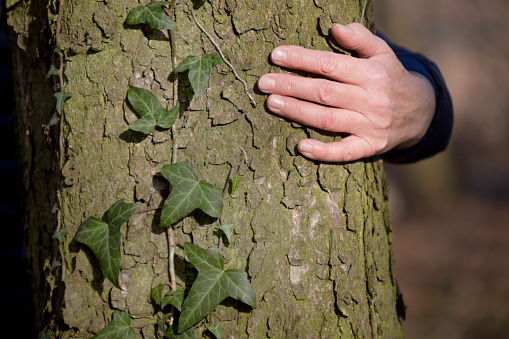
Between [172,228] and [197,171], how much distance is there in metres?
0.19

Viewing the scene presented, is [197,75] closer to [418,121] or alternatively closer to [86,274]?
[86,274]

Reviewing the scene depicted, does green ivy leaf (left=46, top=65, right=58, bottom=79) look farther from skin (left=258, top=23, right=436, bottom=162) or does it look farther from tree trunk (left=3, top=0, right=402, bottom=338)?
skin (left=258, top=23, right=436, bottom=162)

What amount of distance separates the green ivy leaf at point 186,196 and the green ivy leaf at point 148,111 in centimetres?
13

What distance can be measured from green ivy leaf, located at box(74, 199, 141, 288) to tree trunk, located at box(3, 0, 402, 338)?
0.04 metres

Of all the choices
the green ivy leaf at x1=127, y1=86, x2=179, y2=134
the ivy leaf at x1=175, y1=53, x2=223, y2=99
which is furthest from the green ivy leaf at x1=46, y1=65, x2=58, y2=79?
the ivy leaf at x1=175, y1=53, x2=223, y2=99

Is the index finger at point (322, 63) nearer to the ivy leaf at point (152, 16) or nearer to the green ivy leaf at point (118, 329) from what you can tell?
the ivy leaf at point (152, 16)

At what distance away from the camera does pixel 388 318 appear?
4.48ft

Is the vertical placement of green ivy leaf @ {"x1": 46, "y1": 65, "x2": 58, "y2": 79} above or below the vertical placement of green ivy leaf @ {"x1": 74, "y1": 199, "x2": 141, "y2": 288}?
above

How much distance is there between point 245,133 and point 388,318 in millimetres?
849

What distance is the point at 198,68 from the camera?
109 cm

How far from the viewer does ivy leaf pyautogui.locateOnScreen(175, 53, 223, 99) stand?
42.3 inches

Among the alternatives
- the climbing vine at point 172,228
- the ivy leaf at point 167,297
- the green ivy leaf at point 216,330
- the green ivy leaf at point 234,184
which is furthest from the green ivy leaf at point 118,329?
the green ivy leaf at point 234,184

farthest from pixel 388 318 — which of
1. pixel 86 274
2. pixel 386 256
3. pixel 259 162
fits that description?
pixel 86 274

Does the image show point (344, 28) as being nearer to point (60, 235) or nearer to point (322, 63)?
point (322, 63)
